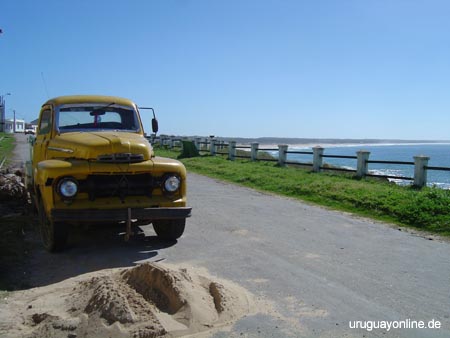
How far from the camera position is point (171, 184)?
6.99 m

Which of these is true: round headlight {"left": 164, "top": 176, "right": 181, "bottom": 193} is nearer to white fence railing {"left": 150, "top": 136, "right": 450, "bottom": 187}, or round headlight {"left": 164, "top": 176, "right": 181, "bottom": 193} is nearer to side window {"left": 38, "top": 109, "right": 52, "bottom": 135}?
side window {"left": 38, "top": 109, "right": 52, "bottom": 135}

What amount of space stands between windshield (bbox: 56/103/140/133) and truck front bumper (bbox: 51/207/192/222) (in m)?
1.97

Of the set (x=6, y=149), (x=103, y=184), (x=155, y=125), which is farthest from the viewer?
(x=6, y=149)

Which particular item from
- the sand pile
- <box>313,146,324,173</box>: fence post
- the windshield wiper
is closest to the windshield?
the windshield wiper

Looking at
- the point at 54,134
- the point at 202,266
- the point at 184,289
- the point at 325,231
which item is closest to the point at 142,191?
the point at 202,266

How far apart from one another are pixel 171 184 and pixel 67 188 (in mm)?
1409

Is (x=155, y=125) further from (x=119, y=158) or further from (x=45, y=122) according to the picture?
(x=119, y=158)

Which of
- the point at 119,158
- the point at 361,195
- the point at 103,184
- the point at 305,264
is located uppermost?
the point at 119,158

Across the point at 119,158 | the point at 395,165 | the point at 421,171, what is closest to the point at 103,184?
the point at 119,158

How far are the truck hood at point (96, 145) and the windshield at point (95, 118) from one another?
0.41 m

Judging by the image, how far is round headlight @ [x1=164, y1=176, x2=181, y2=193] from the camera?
274 inches

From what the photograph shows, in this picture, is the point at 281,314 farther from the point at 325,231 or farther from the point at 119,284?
the point at 325,231

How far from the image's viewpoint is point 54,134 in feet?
25.3

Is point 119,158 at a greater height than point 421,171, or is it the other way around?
point 119,158
